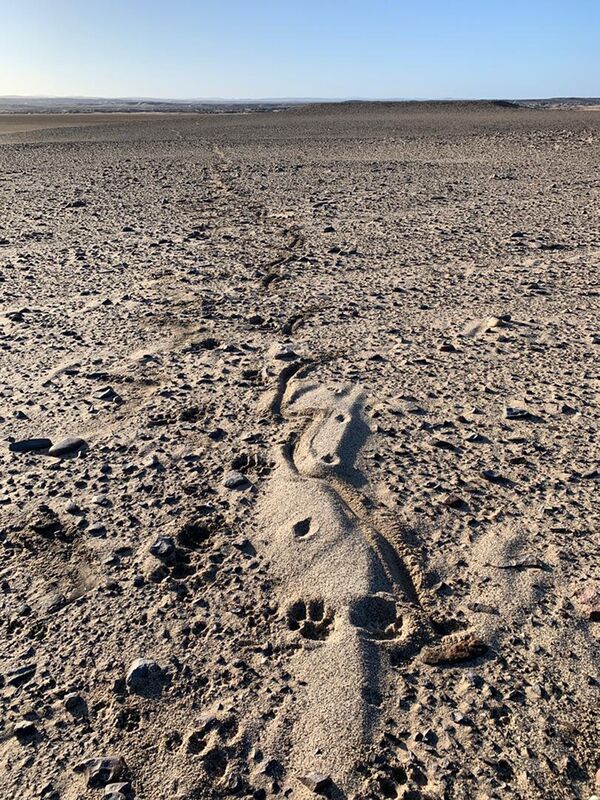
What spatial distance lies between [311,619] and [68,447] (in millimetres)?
1495

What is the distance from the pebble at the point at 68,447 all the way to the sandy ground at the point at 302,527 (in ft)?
0.06

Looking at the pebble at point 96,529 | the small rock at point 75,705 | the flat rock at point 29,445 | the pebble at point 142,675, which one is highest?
the flat rock at point 29,445

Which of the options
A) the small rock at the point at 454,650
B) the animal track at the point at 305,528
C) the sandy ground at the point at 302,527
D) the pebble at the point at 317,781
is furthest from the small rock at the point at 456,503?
the pebble at the point at 317,781

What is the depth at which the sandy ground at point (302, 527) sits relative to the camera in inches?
70.8

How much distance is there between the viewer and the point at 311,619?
86.4 inches

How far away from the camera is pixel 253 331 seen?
4.50m

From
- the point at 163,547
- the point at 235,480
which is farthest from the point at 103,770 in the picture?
the point at 235,480

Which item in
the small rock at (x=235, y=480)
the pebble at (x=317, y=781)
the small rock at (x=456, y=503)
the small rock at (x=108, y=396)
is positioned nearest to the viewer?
the pebble at (x=317, y=781)

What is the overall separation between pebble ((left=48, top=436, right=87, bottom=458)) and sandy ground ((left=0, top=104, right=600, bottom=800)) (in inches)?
0.7

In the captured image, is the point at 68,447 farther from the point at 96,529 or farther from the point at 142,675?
the point at 142,675

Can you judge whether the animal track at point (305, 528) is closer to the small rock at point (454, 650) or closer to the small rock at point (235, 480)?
the small rock at point (235, 480)

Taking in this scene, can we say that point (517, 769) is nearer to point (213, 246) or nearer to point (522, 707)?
point (522, 707)

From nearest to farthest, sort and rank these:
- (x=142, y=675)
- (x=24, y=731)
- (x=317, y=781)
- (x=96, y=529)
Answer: (x=317, y=781), (x=24, y=731), (x=142, y=675), (x=96, y=529)

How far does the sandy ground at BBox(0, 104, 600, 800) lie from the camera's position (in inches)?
70.8
